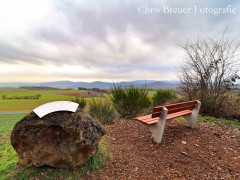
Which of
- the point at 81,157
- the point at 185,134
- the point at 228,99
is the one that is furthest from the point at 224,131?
the point at 81,157

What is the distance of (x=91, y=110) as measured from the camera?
5.21 metres

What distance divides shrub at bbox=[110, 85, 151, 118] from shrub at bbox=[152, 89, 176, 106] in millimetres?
4285

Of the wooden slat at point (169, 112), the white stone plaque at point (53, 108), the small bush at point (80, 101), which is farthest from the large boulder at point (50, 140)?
the small bush at point (80, 101)

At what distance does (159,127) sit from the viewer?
2.98 metres

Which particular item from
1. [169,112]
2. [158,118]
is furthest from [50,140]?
[169,112]

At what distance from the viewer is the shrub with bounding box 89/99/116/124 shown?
4793 millimetres

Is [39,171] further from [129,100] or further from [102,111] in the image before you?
[129,100]

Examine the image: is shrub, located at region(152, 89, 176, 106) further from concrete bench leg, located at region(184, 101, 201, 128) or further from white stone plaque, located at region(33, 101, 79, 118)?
white stone plaque, located at region(33, 101, 79, 118)

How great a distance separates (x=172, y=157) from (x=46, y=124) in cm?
251

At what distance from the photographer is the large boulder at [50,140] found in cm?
183

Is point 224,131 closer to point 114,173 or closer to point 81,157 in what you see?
point 114,173

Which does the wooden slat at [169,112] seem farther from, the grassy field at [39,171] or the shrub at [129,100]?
the shrub at [129,100]

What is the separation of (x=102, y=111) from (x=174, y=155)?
3105 mm

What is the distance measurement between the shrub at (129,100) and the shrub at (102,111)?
0.40 meters
